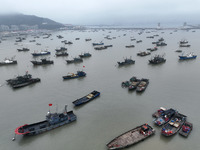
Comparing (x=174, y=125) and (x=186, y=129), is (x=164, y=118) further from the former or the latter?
(x=186, y=129)

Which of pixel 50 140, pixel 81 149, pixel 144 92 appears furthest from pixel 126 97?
pixel 50 140

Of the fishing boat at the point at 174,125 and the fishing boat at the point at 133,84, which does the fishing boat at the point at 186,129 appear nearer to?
the fishing boat at the point at 174,125

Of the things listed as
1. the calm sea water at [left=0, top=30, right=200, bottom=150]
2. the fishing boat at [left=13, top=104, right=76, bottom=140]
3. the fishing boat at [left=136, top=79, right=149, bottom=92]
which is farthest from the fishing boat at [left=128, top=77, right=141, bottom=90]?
the fishing boat at [left=13, top=104, right=76, bottom=140]

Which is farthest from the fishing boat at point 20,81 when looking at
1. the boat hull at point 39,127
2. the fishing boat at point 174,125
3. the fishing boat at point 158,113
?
the fishing boat at point 174,125

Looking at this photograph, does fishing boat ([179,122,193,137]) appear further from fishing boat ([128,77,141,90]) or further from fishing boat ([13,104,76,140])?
fishing boat ([13,104,76,140])

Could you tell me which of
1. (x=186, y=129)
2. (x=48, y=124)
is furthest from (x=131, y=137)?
(x=48, y=124)

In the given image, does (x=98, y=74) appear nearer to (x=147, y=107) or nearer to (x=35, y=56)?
(x=147, y=107)
